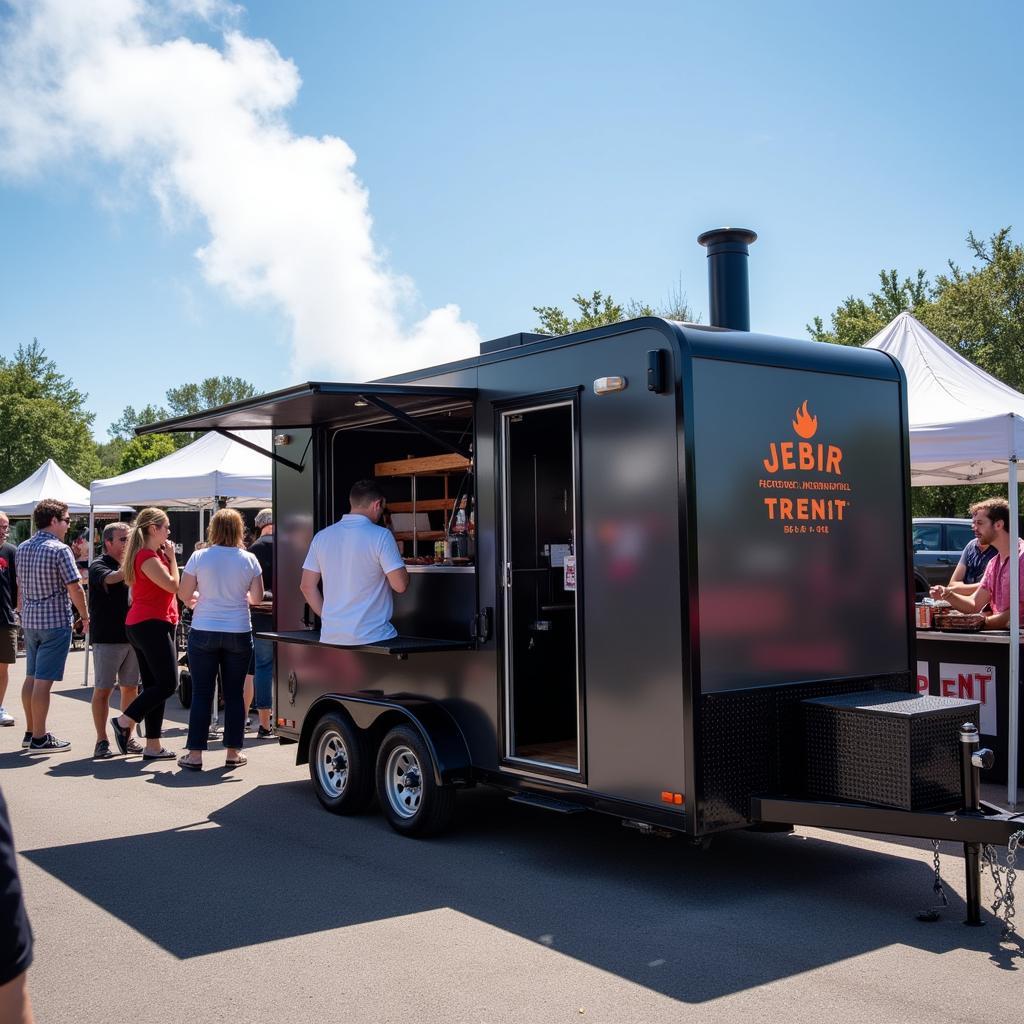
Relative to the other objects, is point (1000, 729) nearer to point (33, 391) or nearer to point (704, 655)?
point (704, 655)

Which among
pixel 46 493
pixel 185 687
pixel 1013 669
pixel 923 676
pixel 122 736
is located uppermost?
pixel 46 493

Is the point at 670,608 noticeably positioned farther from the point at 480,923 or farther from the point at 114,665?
the point at 114,665

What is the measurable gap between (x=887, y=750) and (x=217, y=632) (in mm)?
5230

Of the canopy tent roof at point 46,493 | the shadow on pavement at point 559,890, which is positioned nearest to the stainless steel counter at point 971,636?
the shadow on pavement at point 559,890

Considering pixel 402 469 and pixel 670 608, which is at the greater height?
pixel 402 469

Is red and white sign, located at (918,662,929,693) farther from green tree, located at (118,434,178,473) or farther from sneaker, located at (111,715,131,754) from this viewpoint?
green tree, located at (118,434,178,473)

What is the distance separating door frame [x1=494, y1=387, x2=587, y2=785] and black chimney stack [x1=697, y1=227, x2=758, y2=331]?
1.54 m

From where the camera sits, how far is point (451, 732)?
6461 millimetres

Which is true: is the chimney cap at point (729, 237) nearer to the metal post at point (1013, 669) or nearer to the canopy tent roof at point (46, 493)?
the metal post at point (1013, 669)

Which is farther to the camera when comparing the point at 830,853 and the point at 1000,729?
the point at 1000,729

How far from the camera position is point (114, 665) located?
932cm

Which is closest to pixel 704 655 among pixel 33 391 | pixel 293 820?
pixel 293 820

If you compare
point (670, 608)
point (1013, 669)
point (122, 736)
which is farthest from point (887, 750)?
point (122, 736)

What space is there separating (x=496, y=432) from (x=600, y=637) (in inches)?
57.7
